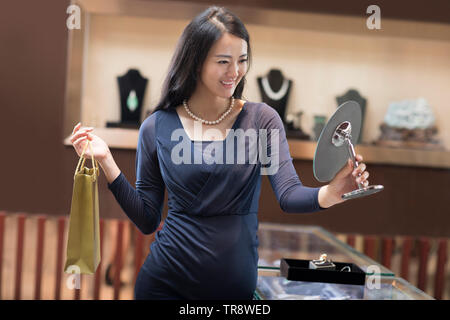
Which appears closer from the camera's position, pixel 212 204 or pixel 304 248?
pixel 212 204

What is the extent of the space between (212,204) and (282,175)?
0.55 ft

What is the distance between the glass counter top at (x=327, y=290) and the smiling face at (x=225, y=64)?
0.51 meters

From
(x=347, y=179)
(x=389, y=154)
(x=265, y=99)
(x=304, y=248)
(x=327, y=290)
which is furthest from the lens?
(x=265, y=99)

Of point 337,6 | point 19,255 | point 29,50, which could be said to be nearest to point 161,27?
point 29,50

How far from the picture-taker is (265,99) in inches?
125

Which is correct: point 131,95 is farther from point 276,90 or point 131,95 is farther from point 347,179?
point 347,179

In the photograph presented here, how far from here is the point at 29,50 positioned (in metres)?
2.78

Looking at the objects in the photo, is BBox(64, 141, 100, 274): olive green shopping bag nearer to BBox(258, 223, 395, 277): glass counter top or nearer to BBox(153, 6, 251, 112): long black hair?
BBox(153, 6, 251, 112): long black hair

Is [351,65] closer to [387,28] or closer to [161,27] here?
[387,28]

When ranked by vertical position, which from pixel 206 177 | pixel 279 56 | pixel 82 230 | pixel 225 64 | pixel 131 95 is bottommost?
pixel 82 230

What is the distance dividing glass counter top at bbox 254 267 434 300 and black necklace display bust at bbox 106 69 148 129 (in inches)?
75.6

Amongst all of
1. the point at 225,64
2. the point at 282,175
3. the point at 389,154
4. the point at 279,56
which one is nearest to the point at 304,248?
the point at 282,175

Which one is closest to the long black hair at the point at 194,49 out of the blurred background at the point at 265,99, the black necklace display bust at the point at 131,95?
the blurred background at the point at 265,99

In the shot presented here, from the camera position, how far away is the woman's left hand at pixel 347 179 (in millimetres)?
1020
